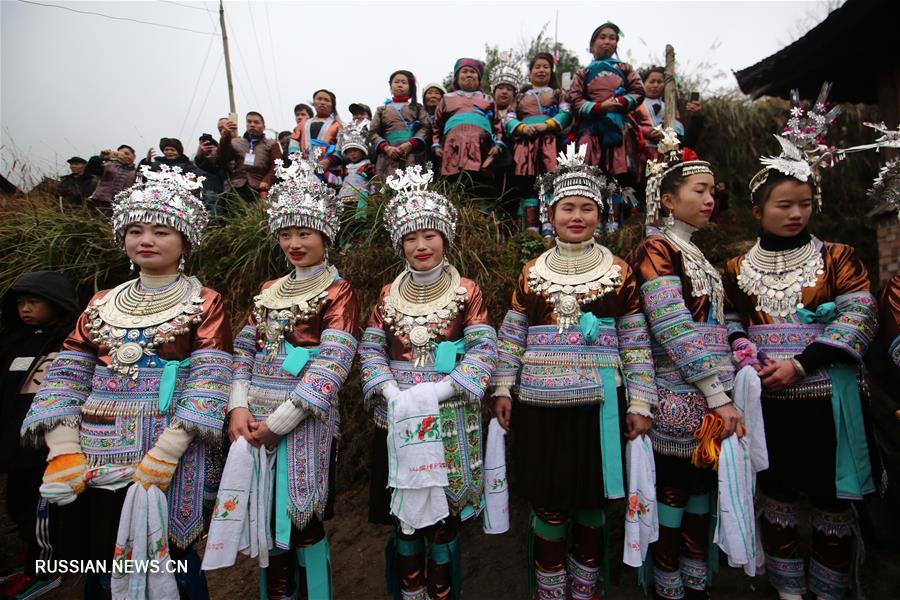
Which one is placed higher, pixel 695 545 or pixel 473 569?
pixel 695 545

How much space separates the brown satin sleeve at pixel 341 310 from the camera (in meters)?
2.62

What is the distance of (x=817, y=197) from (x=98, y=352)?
4.01 meters

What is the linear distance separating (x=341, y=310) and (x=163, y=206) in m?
1.09

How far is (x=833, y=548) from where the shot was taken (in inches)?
102

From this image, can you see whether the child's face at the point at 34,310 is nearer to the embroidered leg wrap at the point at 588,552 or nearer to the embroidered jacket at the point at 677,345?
the embroidered leg wrap at the point at 588,552

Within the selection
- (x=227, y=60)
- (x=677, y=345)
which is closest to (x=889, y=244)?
(x=677, y=345)

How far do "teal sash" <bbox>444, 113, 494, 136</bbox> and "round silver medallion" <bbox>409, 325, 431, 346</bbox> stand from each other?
10.7 ft

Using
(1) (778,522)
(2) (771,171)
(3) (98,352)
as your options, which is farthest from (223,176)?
(1) (778,522)

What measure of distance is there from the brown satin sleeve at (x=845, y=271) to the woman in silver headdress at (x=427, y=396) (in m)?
1.86

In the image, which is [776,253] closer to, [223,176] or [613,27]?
[613,27]

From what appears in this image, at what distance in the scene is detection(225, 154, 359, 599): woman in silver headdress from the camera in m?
2.46

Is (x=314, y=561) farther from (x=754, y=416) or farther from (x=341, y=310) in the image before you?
(x=754, y=416)

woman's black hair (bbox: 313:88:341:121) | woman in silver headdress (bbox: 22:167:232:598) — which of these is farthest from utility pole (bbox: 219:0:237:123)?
woman in silver headdress (bbox: 22:167:232:598)

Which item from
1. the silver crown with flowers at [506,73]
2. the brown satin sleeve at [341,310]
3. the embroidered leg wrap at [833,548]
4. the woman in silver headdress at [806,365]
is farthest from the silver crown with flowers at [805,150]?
the silver crown with flowers at [506,73]
